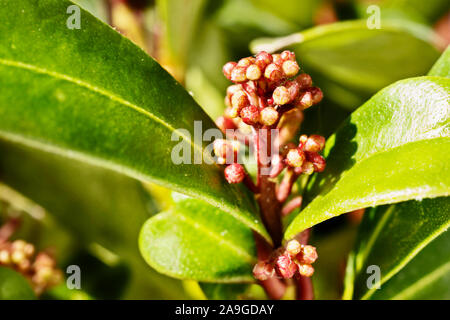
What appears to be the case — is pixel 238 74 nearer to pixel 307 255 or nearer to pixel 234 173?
pixel 234 173

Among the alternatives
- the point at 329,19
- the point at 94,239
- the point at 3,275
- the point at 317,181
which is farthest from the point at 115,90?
the point at 329,19

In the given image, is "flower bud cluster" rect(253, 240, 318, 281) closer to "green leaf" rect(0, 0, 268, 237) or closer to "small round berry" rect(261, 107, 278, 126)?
"green leaf" rect(0, 0, 268, 237)

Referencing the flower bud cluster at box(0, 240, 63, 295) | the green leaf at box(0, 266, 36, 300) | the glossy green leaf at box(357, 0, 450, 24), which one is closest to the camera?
the green leaf at box(0, 266, 36, 300)

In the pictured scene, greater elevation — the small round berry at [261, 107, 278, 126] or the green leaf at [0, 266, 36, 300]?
the small round berry at [261, 107, 278, 126]

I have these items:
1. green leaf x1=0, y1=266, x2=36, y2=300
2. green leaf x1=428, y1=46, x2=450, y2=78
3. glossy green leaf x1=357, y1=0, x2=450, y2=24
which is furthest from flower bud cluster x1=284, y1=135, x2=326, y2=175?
glossy green leaf x1=357, y1=0, x2=450, y2=24

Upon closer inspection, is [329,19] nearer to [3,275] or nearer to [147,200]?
[147,200]

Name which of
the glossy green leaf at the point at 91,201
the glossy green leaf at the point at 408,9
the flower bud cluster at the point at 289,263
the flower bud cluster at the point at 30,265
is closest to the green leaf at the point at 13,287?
the flower bud cluster at the point at 30,265

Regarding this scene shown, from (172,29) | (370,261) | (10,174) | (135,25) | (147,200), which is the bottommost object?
(370,261)
